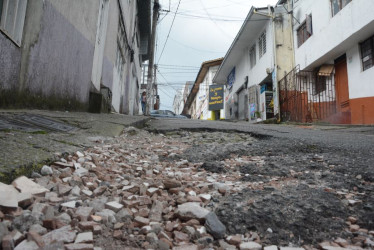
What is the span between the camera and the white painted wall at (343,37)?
646 cm

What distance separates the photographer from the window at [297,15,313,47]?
8.80 meters

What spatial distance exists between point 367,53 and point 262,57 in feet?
15.0

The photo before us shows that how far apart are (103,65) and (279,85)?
6.51 m

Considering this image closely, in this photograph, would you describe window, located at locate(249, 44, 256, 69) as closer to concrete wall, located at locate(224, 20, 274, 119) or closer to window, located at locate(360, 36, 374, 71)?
concrete wall, located at locate(224, 20, 274, 119)

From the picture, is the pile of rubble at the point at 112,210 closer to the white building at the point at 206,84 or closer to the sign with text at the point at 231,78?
the sign with text at the point at 231,78

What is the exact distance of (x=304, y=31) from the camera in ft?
30.7

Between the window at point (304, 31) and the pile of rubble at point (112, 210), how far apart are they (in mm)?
8909

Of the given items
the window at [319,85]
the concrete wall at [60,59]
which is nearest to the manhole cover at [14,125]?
the concrete wall at [60,59]

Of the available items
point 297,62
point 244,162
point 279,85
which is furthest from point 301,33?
point 244,162

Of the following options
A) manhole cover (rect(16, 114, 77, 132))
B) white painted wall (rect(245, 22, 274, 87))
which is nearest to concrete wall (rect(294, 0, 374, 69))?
white painted wall (rect(245, 22, 274, 87))

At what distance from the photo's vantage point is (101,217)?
3.23ft

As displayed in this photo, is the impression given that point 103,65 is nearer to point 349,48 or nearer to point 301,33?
point 349,48

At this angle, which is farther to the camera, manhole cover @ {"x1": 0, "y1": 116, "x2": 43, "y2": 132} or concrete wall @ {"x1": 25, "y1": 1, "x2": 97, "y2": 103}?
concrete wall @ {"x1": 25, "y1": 1, "x2": 97, "y2": 103}

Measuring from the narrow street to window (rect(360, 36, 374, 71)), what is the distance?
6.18 meters
